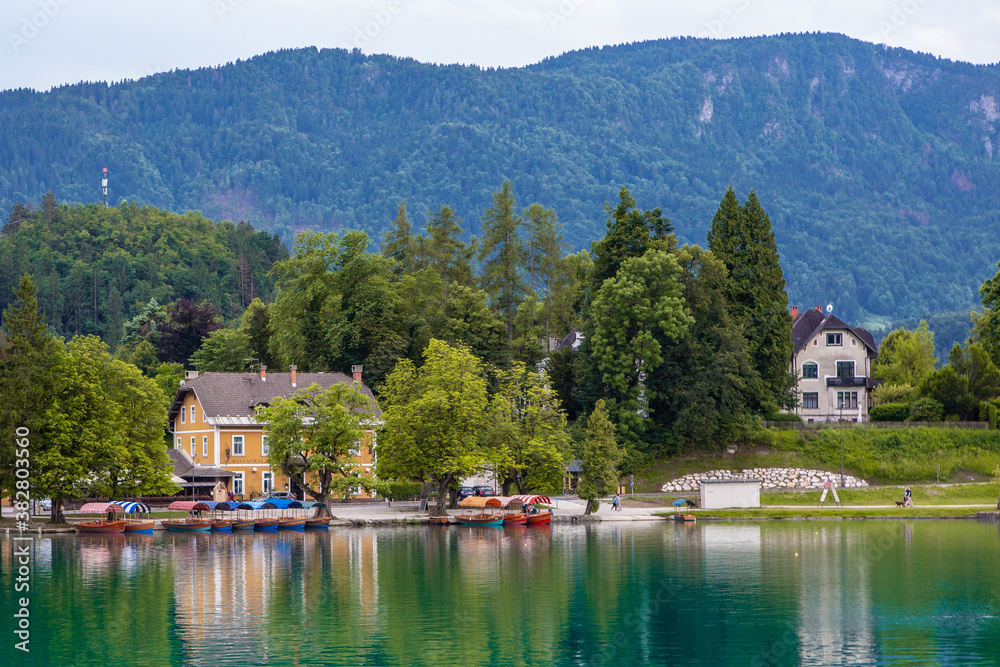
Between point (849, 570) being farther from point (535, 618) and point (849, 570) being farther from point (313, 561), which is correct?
point (313, 561)

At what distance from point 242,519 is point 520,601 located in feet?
127

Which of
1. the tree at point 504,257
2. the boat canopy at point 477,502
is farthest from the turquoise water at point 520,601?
the tree at point 504,257

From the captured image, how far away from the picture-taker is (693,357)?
91.9 metres

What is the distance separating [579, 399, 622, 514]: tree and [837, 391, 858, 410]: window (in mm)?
47323

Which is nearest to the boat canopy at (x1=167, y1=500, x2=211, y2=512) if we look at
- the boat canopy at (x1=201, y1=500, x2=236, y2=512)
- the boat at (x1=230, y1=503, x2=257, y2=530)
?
the boat canopy at (x1=201, y1=500, x2=236, y2=512)

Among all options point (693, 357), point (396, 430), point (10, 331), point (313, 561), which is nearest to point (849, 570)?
point (313, 561)

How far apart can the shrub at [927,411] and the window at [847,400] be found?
2015 cm

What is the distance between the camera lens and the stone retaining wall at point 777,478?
91.2 metres

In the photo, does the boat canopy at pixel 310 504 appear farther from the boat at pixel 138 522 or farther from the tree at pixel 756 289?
the tree at pixel 756 289

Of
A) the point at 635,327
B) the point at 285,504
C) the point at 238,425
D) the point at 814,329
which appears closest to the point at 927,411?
the point at 814,329

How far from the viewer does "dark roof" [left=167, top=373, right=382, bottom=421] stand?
93.4 meters

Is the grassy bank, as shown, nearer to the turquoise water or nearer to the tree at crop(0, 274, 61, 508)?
the turquoise water

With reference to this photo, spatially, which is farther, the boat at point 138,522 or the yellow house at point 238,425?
the yellow house at point 238,425

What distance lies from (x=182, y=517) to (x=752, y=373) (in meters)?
45.2
